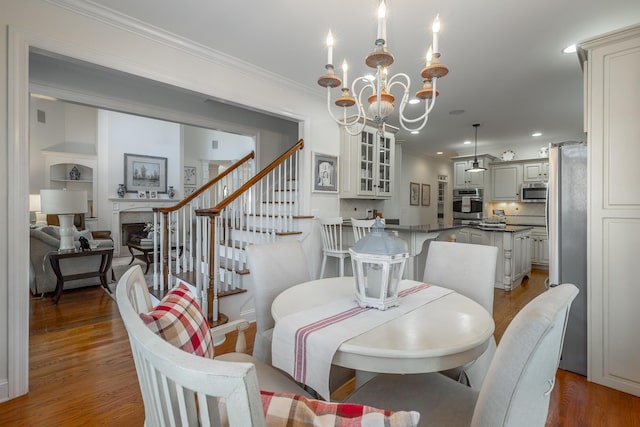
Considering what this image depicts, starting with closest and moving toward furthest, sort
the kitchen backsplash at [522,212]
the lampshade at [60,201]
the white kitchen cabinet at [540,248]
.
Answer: the lampshade at [60,201], the white kitchen cabinet at [540,248], the kitchen backsplash at [522,212]

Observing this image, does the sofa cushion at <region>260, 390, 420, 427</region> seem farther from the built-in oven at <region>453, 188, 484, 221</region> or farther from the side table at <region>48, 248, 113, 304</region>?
the built-in oven at <region>453, 188, 484, 221</region>

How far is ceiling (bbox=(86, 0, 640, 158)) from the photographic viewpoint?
2049mm

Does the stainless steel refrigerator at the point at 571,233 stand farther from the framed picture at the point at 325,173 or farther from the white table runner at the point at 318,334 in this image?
the framed picture at the point at 325,173

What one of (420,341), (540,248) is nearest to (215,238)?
(420,341)

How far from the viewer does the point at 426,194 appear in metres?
7.98

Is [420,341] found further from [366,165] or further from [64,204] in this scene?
[64,204]

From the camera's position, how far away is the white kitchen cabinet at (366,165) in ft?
13.1

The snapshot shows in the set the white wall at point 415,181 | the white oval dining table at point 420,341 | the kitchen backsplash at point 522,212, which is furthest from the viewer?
the white wall at point 415,181

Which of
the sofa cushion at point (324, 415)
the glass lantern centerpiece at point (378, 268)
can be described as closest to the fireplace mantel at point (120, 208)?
the glass lantern centerpiece at point (378, 268)

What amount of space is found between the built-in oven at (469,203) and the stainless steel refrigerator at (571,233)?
15.6 ft

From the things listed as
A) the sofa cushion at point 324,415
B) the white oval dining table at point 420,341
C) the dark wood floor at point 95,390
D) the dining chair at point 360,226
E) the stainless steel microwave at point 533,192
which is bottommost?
the dark wood floor at point 95,390

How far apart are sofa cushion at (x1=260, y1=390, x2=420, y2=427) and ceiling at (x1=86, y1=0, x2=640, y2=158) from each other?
2.25 m

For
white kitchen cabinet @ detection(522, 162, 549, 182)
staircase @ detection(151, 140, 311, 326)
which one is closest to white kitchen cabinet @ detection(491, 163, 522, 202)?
white kitchen cabinet @ detection(522, 162, 549, 182)

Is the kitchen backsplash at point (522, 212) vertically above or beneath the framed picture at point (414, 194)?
beneath
